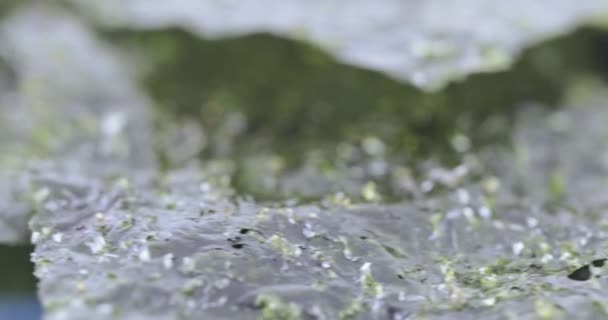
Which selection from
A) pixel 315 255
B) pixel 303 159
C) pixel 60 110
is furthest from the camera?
pixel 60 110

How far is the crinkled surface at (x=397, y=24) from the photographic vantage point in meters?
2.29

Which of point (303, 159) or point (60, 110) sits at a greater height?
point (60, 110)

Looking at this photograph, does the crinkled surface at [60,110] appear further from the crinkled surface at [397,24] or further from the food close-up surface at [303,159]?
the crinkled surface at [397,24]

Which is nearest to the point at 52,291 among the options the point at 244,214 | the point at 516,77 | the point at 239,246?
the point at 239,246

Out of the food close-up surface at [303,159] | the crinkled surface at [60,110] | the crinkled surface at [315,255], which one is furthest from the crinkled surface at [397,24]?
the crinkled surface at [315,255]

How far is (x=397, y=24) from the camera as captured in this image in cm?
245

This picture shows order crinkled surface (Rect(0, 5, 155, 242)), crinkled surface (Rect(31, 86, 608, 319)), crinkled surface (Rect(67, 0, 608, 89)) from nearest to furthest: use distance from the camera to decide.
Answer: crinkled surface (Rect(31, 86, 608, 319))
crinkled surface (Rect(0, 5, 155, 242))
crinkled surface (Rect(67, 0, 608, 89))

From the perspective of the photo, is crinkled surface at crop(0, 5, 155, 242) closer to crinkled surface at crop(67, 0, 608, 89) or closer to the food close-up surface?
the food close-up surface

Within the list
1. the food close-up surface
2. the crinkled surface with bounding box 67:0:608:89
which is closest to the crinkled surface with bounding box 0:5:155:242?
the food close-up surface

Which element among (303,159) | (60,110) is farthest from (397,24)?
(60,110)

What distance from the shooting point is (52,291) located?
131 cm

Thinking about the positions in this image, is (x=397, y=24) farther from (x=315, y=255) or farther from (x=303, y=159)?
(x=315, y=255)

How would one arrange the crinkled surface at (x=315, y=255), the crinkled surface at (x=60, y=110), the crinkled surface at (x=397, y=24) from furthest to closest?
the crinkled surface at (x=397, y=24) → the crinkled surface at (x=60, y=110) → the crinkled surface at (x=315, y=255)

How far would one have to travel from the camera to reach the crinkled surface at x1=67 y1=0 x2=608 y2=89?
2.29 m
